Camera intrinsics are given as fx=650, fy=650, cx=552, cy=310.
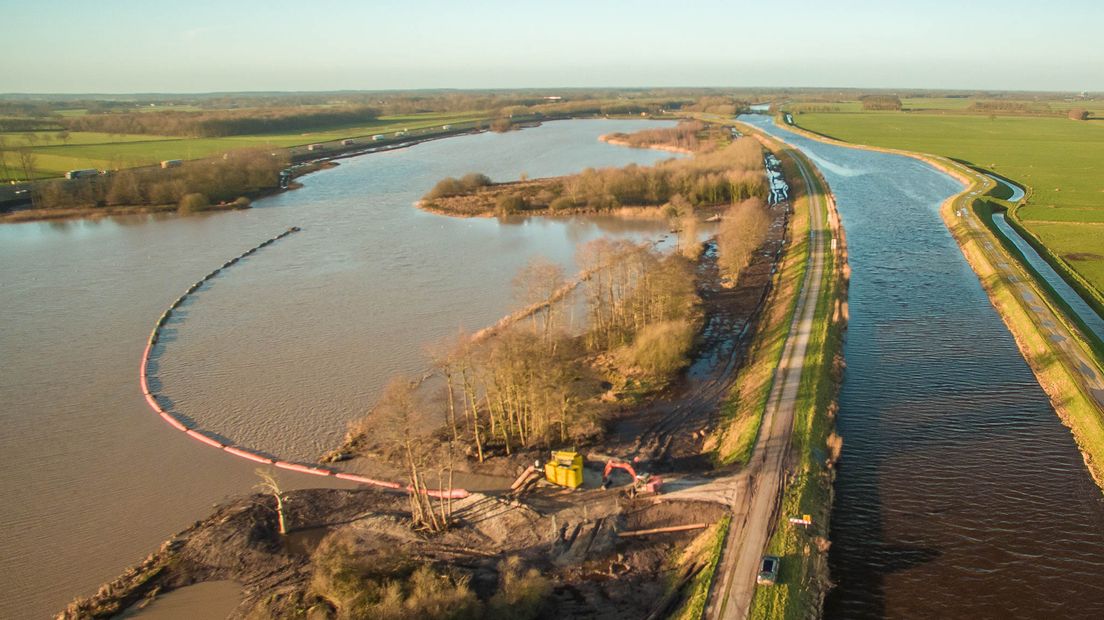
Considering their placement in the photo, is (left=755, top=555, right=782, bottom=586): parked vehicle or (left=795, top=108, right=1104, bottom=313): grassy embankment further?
(left=795, top=108, right=1104, bottom=313): grassy embankment

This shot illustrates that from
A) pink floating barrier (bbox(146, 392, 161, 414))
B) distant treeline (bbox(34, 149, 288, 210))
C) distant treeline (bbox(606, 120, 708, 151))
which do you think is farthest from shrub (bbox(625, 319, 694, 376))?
distant treeline (bbox(606, 120, 708, 151))

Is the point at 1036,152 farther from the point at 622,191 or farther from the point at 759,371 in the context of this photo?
the point at 759,371

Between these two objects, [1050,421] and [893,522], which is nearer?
[893,522]

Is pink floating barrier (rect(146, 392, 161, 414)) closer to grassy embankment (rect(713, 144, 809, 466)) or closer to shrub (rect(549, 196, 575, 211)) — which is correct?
grassy embankment (rect(713, 144, 809, 466))

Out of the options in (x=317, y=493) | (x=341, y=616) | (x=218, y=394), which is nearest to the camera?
(x=341, y=616)

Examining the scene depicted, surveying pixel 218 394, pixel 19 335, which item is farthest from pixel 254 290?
pixel 218 394

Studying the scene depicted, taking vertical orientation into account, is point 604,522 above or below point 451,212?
below

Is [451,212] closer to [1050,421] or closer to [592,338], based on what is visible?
[592,338]
